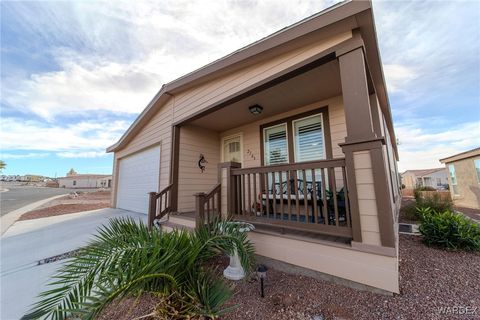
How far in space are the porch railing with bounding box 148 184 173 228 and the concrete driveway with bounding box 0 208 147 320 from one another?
154 centimetres

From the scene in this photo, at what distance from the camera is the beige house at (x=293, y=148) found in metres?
2.16

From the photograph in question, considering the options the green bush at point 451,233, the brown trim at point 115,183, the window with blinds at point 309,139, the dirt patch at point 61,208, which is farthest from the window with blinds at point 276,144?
the dirt patch at point 61,208

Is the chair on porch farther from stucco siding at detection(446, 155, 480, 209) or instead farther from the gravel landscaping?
stucco siding at detection(446, 155, 480, 209)

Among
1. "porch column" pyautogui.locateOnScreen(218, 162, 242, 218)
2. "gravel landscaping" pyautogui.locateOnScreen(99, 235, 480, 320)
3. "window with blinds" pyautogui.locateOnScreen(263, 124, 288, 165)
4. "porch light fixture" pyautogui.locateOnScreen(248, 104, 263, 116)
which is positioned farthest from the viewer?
"window with blinds" pyautogui.locateOnScreen(263, 124, 288, 165)

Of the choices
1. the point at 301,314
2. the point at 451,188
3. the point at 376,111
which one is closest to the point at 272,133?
the point at 376,111

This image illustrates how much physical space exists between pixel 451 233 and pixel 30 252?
8120 millimetres

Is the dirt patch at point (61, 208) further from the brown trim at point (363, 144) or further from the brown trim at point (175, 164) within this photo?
the brown trim at point (363, 144)

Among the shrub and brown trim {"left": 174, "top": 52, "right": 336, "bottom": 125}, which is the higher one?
brown trim {"left": 174, "top": 52, "right": 336, "bottom": 125}

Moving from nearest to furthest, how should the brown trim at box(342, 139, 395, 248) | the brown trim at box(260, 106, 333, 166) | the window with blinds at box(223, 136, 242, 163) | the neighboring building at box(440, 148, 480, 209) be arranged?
the brown trim at box(342, 139, 395, 248), the brown trim at box(260, 106, 333, 166), the window with blinds at box(223, 136, 242, 163), the neighboring building at box(440, 148, 480, 209)

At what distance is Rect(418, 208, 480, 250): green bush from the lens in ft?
10.8

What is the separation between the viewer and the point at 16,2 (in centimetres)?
450

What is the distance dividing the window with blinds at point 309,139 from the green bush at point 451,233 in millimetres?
2355

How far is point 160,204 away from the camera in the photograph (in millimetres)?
4844

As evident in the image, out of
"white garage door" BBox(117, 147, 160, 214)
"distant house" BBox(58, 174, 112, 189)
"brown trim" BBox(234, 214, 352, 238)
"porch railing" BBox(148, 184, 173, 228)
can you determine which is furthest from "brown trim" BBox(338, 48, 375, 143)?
"distant house" BBox(58, 174, 112, 189)
